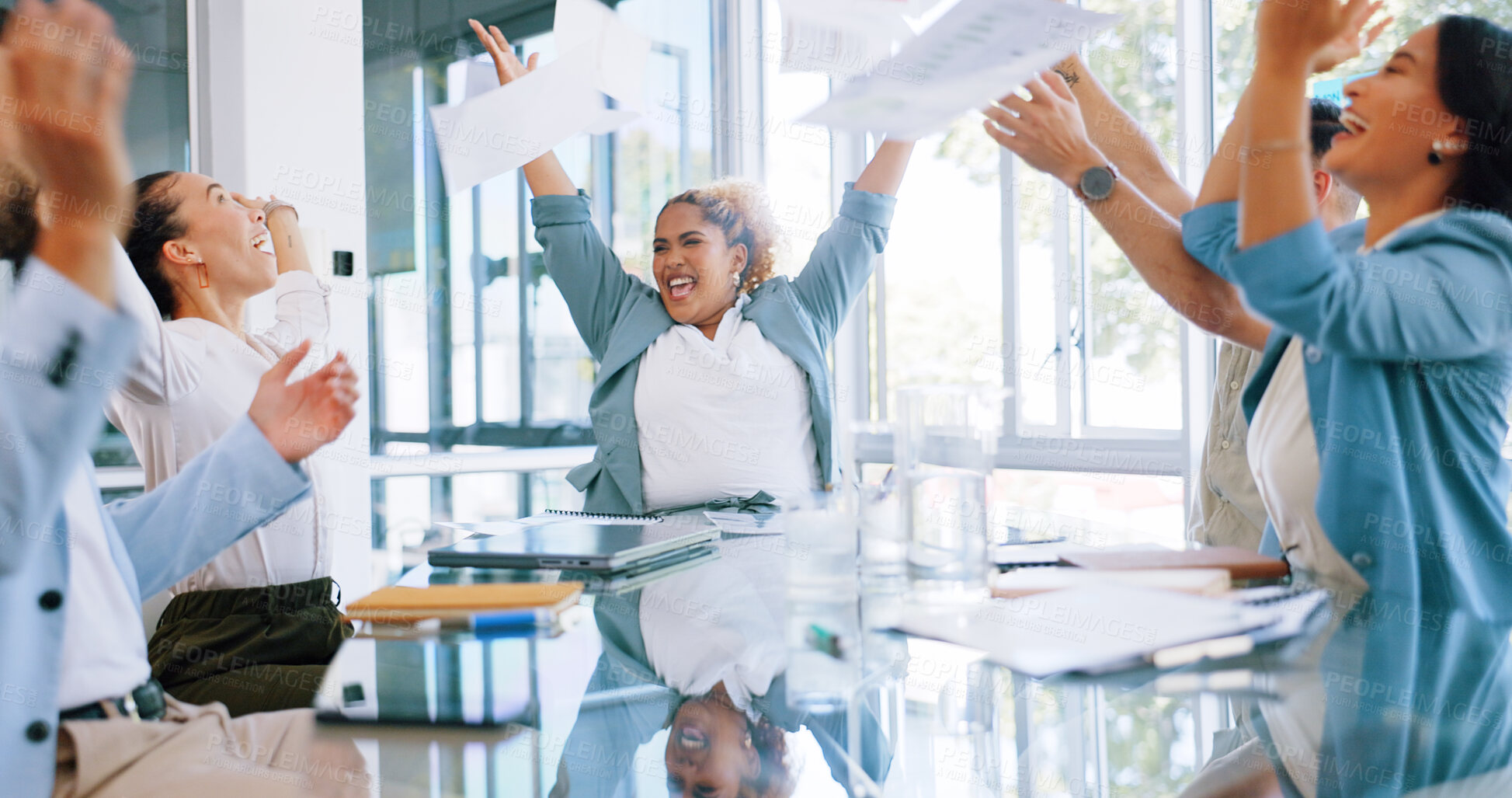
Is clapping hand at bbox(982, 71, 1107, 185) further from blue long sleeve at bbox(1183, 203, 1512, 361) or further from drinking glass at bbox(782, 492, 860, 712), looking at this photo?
drinking glass at bbox(782, 492, 860, 712)

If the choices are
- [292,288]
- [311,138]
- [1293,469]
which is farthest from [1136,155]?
[311,138]

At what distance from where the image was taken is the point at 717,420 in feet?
7.32

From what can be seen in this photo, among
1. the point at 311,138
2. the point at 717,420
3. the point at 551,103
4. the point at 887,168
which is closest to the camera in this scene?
the point at 551,103

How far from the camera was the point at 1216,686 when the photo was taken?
2.15 feet

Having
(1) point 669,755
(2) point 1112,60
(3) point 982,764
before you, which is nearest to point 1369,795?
(3) point 982,764

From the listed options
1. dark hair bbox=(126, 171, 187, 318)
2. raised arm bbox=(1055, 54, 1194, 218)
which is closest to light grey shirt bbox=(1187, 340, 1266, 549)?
raised arm bbox=(1055, 54, 1194, 218)

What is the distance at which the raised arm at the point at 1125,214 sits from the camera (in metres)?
1.24

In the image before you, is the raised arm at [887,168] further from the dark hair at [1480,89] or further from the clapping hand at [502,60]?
the dark hair at [1480,89]

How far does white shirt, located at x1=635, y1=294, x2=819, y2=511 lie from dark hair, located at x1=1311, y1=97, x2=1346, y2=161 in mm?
1121

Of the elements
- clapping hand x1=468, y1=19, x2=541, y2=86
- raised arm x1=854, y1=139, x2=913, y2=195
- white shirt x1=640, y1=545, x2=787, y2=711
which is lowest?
white shirt x1=640, y1=545, x2=787, y2=711

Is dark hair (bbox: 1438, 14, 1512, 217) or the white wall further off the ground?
the white wall

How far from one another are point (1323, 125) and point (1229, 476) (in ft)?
1.96

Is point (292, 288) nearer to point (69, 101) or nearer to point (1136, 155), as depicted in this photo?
point (69, 101)

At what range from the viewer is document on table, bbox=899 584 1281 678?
72 centimetres
